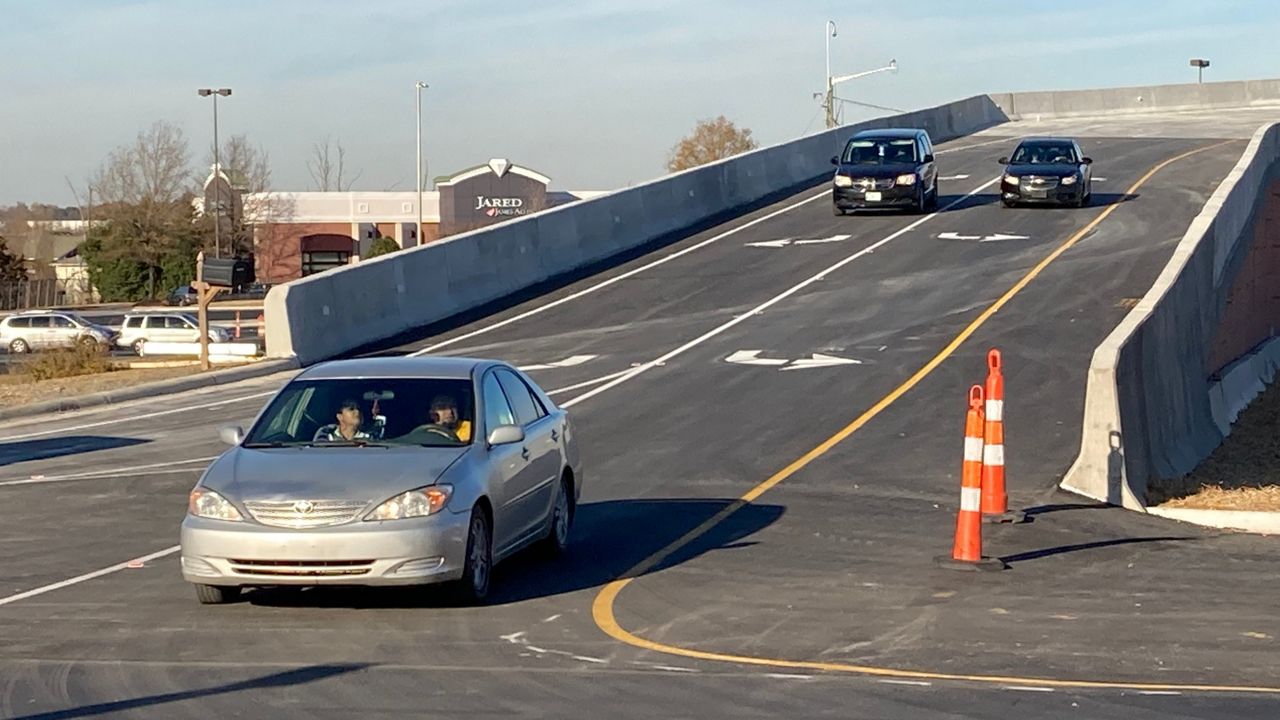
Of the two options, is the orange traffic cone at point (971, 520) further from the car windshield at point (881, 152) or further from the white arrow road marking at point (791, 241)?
the car windshield at point (881, 152)

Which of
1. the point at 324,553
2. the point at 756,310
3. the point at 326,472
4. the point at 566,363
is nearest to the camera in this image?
the point at 324,553

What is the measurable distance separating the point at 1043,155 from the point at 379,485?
98.8ft

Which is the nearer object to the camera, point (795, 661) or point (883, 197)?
point (795, 661)

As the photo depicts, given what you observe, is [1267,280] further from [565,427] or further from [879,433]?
[565,427]

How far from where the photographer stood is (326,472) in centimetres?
1047

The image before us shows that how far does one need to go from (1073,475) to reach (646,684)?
27.3 feet

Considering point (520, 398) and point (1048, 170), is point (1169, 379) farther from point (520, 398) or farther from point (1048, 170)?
point (1048, 170)

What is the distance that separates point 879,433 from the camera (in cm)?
1831

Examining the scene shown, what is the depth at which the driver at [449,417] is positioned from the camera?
37.1ft

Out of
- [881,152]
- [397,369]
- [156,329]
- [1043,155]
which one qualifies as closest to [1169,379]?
[397,369]

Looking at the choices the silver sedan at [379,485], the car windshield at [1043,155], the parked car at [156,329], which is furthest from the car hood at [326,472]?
the parked car at [156,329]

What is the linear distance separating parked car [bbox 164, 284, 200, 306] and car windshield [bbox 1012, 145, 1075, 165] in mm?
49733

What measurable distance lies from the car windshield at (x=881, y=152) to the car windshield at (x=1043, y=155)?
7.56ft

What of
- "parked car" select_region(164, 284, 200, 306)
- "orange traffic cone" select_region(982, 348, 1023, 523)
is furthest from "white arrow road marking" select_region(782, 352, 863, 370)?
"parked car" select_region(164, 284, 200, 306)
